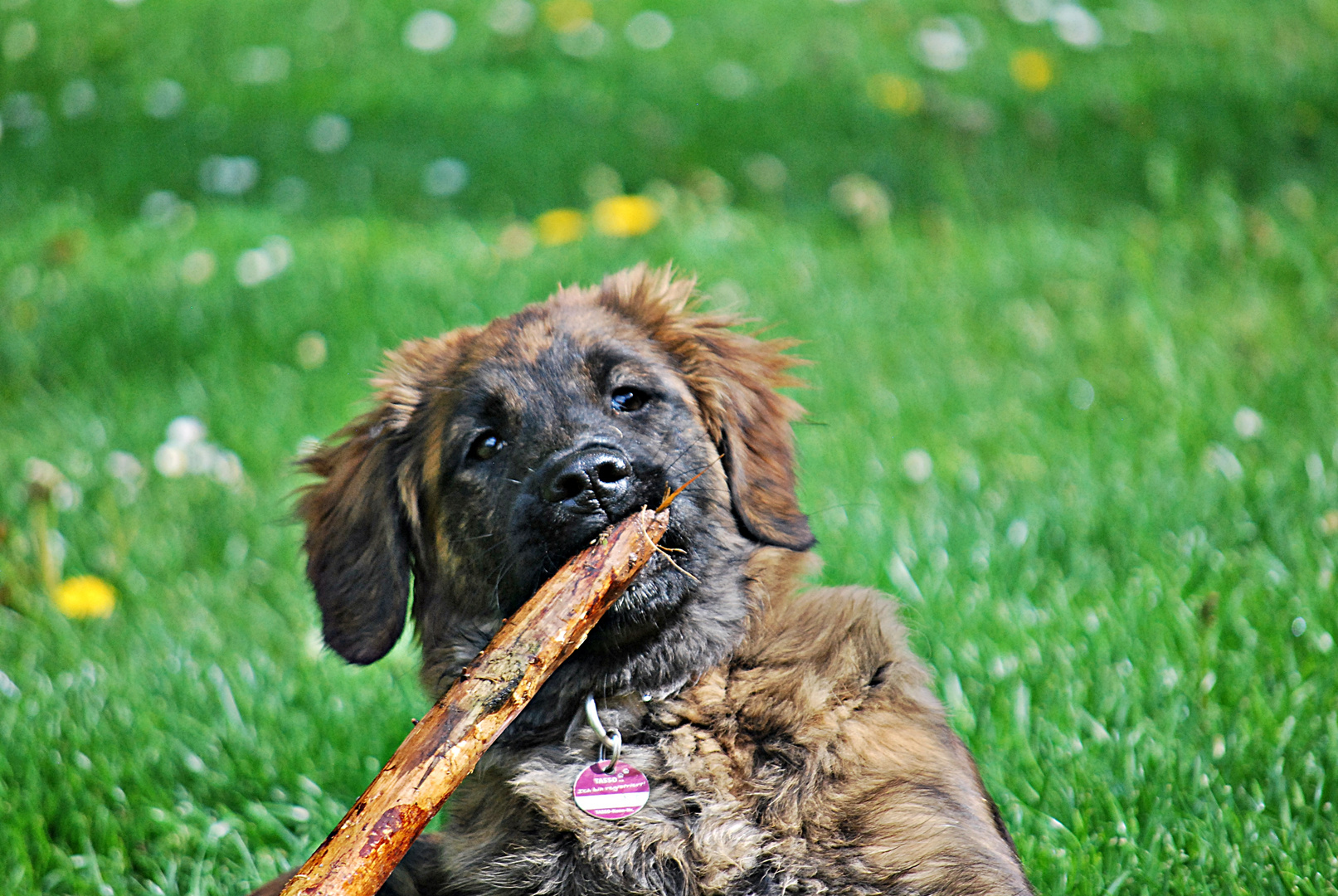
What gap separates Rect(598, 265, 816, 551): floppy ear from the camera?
289 centimetres

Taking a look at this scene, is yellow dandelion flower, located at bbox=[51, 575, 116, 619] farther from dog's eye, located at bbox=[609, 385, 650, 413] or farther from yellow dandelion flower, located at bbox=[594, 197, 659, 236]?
yellow dandelion flower, located at bbox=[594, 197, 659, 236]

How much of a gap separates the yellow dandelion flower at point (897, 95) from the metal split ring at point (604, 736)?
228 inches

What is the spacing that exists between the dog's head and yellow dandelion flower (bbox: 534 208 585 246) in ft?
10.5

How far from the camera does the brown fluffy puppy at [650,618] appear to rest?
91.2 inches

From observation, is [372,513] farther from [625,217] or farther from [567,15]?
[567,15]

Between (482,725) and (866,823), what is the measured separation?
27.7 inches

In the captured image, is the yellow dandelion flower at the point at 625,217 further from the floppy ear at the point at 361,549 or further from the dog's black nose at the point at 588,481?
the dog's black nose at the point at 588,481

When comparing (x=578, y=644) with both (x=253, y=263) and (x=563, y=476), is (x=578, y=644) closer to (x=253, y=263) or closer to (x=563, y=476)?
(x=563, y=476)

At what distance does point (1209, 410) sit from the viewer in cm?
469

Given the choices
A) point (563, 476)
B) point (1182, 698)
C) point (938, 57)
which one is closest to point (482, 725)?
point (563, 476)

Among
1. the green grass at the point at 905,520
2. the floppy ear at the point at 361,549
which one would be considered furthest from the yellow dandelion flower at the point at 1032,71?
the floppy ear at the point at 361,549

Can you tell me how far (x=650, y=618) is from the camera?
8.45ft

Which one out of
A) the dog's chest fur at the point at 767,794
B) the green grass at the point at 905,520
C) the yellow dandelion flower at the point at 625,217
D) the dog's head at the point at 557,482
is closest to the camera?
the dog's chest fur at the point at 767,794

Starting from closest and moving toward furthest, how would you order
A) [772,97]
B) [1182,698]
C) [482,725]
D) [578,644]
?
1. [482,725]
2. [578,644]
3. [1182,698]
4. [772,97]
